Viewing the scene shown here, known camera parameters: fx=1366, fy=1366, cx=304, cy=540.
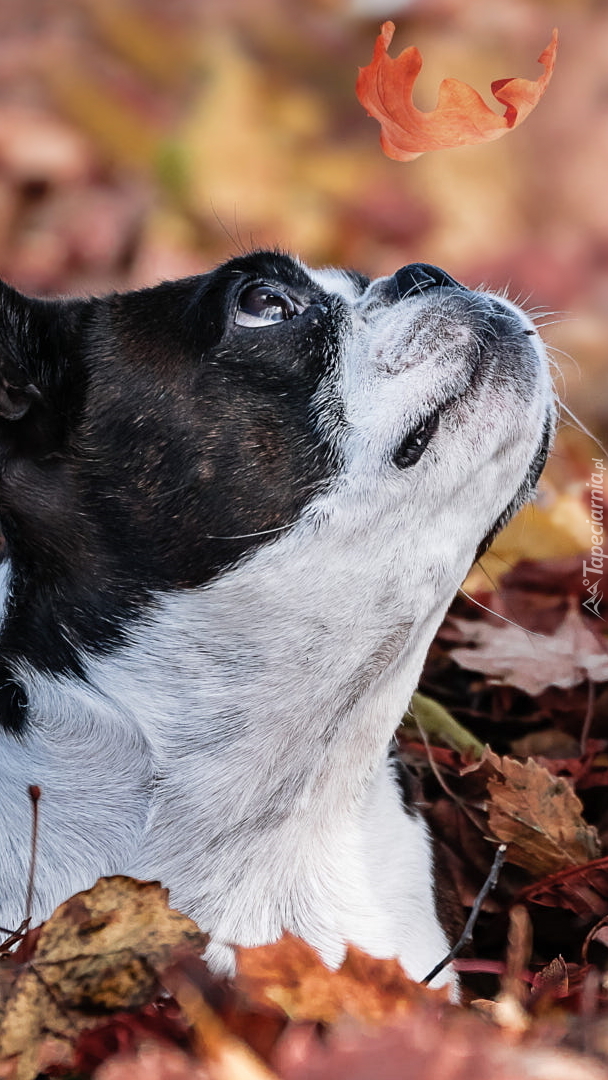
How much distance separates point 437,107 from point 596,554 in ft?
4.62

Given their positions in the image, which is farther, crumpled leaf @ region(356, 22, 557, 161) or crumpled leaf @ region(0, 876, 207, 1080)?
crumpled leaf @ region(356, 22, 557, 161)

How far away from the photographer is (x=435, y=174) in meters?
8.85

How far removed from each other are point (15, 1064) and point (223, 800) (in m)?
0.62

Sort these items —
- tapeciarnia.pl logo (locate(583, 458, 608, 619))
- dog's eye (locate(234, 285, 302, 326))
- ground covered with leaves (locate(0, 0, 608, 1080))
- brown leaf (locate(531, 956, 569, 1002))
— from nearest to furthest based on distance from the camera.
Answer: ground covered with leaves (locate(0, 0, 608, 1080))
brown leaf (locate(531, 956, 569, 1002))
dog's eye (locate(234, 285, 302, 326))
tapeciarnia.pl logo (locate(583, 458, 608, 619))

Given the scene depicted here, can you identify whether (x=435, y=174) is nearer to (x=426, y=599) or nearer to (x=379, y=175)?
(x=379, y=175)

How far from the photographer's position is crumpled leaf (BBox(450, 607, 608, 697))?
2848 millimetres

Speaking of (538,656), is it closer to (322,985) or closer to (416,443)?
(416,443)

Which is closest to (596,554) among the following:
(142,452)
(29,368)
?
(142,452)

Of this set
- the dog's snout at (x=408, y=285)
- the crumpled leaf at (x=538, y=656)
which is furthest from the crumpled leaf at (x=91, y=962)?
the crumpled leaf at (x=538, y=656)

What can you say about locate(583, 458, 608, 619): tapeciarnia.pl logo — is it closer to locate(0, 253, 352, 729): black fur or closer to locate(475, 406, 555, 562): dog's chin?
locate(475, 406, 555, 562): dog's chin

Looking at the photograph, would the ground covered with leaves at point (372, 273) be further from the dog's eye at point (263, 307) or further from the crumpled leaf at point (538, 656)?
the dog's eye at point (263, 307)

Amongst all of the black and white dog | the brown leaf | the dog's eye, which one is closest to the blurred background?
the dog's eye

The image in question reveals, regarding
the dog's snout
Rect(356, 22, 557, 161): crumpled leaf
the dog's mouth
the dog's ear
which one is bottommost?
the dog's ear

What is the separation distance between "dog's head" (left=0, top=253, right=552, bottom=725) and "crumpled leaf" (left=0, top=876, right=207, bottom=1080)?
0.54 m
